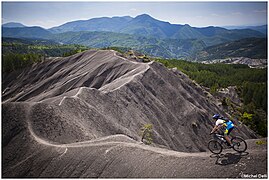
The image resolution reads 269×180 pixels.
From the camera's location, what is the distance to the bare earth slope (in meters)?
19.8

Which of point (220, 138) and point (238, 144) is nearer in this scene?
point (238, 144)

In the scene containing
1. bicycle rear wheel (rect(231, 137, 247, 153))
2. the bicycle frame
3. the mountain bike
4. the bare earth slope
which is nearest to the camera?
the mountain bike

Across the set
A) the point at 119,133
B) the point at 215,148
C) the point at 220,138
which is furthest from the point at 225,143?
the point at 119,133

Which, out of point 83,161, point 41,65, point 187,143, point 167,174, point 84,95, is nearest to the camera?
point 167,174

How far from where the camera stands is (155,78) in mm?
62062

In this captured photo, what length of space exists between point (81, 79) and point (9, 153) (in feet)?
157

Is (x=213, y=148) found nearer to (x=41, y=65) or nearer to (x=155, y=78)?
(x=155, y=78)

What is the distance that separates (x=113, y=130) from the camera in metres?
35.1

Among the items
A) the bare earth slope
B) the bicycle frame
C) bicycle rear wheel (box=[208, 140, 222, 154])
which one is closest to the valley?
the bare earth slope

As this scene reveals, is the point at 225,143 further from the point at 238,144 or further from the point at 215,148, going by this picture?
the point at 238,144

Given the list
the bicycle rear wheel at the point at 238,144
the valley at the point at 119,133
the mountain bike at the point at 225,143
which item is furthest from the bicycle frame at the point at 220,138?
the valley at the point at 119,133

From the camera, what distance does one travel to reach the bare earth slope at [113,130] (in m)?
19.8

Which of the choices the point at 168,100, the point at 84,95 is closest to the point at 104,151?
the point at 84,95

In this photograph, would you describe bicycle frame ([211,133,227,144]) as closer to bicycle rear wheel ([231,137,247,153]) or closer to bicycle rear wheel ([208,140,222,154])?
bicycle rear wheel ([208,140,222,154])
